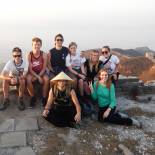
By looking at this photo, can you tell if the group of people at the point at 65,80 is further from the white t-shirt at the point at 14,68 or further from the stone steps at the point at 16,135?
the stone steps at the point at 16,135

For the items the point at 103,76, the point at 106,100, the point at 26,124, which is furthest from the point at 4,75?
the point at 106,100

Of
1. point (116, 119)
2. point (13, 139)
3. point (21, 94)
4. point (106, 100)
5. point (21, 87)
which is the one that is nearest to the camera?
point (13, 139)

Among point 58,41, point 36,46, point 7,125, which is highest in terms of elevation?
point 58,41

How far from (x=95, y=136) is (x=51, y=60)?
9.40 ft

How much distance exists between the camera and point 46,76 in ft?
32.2

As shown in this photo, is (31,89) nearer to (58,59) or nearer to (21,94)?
(21,94)

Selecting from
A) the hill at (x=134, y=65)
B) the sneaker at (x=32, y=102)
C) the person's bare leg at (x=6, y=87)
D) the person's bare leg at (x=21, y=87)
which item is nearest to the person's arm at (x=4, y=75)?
the person's bare leg at (x=6, y=87)

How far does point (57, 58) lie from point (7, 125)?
2469mm

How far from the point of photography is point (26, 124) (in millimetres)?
8812

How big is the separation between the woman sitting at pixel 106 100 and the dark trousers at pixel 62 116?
2.75 ft

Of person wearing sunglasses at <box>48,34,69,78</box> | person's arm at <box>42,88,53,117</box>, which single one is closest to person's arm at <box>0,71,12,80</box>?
person wearing sunglasses at <box>48,34,69,78</box>

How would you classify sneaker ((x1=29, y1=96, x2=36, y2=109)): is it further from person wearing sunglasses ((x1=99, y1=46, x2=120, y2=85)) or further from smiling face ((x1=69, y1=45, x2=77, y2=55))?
person wearing sunglasses ((x1=99, y1=46, x2=120, y2=85))

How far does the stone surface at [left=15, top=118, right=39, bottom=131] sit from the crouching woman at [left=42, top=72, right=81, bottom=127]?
0.35 meters

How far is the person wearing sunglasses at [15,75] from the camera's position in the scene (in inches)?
380
